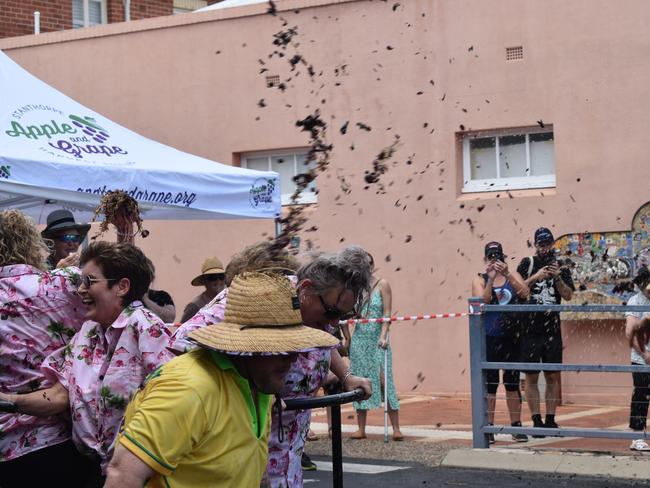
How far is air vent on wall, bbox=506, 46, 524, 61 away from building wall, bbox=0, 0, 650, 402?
89mm

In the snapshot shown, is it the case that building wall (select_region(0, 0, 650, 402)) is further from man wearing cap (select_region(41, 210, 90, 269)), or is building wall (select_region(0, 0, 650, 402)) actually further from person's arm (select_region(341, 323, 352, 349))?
man wearing cap (select_region(41, 210, 90, 269))

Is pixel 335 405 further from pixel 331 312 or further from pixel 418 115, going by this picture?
pixel 418 115

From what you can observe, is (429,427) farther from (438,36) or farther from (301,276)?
(301,276)

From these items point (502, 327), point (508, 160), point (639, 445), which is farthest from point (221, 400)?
point (508, 160)

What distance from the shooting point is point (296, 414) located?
400 cm

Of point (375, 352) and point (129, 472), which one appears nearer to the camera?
point (129, 472)

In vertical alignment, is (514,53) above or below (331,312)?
above

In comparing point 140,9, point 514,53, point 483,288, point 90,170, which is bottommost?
point 483,288

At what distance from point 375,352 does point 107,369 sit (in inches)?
272

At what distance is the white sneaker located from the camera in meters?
9.24

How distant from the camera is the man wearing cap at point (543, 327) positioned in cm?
998

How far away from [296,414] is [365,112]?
418 inches

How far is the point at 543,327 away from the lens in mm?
10039

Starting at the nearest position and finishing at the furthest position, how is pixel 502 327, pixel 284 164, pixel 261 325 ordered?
pixel 261 325, pixel 502 327, pixel 284 164
